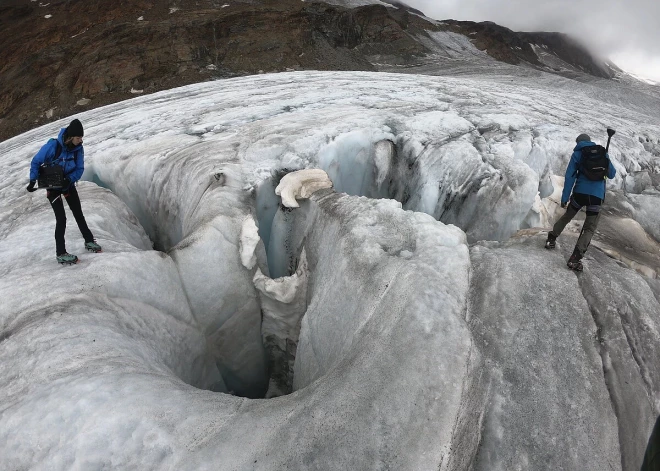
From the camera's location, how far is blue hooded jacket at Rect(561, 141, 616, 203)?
326cm

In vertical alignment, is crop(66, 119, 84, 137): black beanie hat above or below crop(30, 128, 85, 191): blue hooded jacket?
above

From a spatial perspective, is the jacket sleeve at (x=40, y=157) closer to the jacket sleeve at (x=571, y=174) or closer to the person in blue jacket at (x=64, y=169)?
the person in blue jacket at (x=64, y=169)

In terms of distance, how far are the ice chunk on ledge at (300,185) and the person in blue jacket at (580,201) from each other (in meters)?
2.44

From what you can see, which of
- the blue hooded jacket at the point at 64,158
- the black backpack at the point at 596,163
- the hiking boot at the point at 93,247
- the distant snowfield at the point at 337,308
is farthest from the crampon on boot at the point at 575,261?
the blue hooded jacket at the point at 64,158

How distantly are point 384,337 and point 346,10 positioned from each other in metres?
32.7

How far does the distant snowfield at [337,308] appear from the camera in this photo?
2.15 metres

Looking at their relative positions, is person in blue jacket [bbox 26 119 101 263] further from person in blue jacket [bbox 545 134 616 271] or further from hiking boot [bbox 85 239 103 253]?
person in blue jacket [bbox 545 134 616 271]

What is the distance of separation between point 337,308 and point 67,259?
93.2 inches

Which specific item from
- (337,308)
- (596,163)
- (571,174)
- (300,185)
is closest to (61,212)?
(300,185)

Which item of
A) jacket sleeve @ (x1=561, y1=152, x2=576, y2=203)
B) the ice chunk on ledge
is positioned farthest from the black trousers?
jacket sleeve @ (x1=561, y1=152, x2=576, y2=203)

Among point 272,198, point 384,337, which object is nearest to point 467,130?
→ point 272,198

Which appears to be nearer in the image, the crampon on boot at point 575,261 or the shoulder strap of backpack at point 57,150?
the crampon on boot at point 575,261

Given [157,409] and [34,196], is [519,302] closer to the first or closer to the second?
[157,409]

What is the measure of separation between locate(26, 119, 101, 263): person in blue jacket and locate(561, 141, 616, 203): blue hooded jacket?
168 inches
